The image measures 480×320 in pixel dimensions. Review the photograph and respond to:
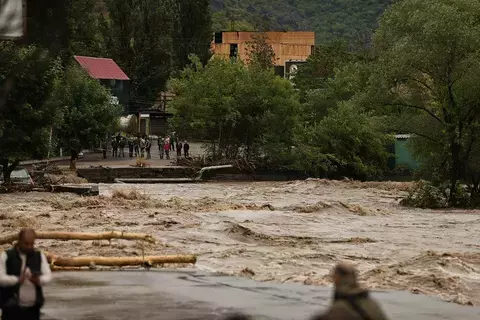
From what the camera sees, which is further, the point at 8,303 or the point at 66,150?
the point at 66,150

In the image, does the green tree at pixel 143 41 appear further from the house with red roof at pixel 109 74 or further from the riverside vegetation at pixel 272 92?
the house with red roof at pixel 109 74

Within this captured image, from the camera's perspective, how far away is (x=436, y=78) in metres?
47.8

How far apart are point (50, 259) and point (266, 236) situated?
1133 centimetres

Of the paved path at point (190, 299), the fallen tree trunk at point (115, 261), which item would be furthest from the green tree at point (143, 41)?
the paved path at point (190, 299)

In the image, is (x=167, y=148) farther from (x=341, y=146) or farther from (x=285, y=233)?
(x=285, y=233)

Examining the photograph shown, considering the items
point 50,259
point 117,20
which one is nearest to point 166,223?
point 50,259

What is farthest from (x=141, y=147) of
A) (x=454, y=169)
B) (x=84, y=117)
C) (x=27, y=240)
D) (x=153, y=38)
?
(x=27, y=240)

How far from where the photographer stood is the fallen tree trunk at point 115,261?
836 inches

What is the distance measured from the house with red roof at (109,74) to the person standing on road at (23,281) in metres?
84.4

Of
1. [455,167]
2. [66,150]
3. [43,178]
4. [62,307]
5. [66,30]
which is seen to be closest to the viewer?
[66,30]

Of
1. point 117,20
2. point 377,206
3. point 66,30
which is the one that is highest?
point 117,20

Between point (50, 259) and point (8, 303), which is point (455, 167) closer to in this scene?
point (50, 259)

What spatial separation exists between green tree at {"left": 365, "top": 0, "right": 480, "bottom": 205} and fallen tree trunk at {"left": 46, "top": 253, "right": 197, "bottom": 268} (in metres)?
26.7

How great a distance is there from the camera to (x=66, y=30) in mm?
5742
